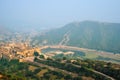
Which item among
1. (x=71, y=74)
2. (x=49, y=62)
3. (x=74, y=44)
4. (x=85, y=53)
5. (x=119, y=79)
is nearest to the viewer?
(x=119, y=79)

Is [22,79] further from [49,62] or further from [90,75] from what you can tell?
[49,62]

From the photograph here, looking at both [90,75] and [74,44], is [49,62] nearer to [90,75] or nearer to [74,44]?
[90,75]

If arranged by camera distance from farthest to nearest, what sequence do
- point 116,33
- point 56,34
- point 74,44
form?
point 56,34 < point 116,33 < point 74,44

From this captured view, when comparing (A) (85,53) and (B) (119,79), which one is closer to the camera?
(B) (119,79)

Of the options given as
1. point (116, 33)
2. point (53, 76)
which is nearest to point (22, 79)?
point (53, 76)

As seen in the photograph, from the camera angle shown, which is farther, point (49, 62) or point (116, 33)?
point (116, 33)

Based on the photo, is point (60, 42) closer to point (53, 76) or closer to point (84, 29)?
point (84, 29)

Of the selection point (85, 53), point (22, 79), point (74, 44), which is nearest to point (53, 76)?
point (22, 79)

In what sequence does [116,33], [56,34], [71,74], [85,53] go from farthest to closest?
[56,34], [116,33], [85,53], [71,74]

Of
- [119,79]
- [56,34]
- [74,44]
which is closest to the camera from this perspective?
[119,79]
